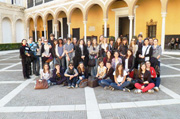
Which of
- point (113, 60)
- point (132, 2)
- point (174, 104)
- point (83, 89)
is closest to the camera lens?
point (174, 104)

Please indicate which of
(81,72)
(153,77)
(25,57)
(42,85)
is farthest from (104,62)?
(25,57)

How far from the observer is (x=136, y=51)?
5.86 metres

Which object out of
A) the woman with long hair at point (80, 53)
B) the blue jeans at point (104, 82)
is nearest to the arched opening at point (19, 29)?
the woman with long hair at point (80, 53)

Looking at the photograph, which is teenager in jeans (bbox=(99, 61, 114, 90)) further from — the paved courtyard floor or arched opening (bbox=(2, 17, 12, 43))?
arched opening (bbox=(2, 17, 12, 43))

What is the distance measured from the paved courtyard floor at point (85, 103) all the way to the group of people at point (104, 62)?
362 millimetres

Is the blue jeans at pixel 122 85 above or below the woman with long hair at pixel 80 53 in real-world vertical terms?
below

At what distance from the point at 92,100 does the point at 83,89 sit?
1.01 meters

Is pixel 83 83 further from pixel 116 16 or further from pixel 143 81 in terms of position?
pixel 116 16

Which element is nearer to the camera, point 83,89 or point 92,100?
point 92,100

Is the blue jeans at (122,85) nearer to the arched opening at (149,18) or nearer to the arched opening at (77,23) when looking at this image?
the arched opening at (149,18)

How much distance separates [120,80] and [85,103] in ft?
5.13

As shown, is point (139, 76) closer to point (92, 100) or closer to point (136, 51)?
point (136, 51)

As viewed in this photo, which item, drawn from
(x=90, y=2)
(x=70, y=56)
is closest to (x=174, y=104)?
(x=70, y=56)

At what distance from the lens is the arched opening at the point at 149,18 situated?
1463 cm
